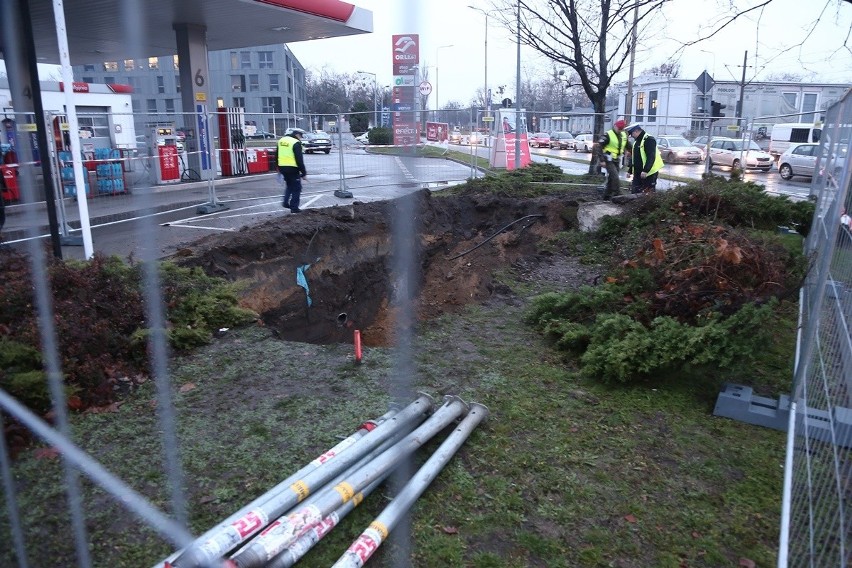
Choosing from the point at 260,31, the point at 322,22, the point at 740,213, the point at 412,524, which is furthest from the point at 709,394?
the point at 260,31

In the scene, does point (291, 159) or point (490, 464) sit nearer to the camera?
point (490, 464)

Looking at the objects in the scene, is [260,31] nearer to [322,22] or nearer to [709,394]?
[322,22]

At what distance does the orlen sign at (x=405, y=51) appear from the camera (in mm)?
1104

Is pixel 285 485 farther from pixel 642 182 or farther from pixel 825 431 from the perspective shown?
pixel 642 182

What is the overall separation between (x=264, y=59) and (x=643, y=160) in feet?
193

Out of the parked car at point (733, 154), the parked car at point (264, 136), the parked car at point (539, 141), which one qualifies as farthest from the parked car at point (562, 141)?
the parked car at point (264, 136)

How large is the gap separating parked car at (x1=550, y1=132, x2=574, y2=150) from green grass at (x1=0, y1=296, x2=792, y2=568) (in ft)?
125

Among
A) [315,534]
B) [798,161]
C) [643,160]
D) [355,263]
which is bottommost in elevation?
[355,263]

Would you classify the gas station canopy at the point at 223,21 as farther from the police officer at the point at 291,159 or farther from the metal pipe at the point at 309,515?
the metal pipe at the point at 309,515

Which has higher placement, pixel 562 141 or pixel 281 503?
pixel 562 141

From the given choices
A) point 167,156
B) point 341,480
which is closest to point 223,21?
point 167,156

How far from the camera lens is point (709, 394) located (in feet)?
17.3

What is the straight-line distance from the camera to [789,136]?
29000mm

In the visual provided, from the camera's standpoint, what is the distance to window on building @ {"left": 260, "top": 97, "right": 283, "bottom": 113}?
2522 inches
